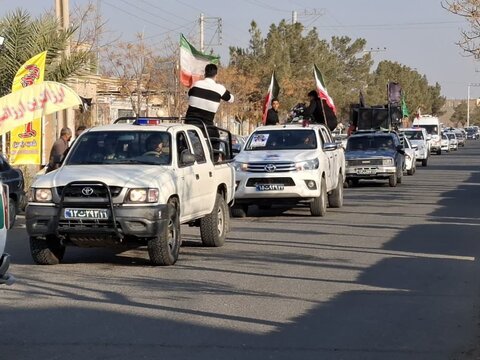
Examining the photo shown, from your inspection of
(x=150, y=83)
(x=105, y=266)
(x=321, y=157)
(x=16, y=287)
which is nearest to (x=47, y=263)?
(x=105, y=266)

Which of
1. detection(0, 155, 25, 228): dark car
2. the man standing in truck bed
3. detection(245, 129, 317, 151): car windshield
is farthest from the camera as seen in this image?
detection(245, 129, 317, 151): car windshield

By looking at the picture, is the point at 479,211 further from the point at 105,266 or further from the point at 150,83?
the point at 150,83

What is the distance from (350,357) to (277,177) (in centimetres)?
1140

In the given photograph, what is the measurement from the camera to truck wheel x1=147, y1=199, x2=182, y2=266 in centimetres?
1191

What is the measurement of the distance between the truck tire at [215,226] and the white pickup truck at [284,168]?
13.3 ft

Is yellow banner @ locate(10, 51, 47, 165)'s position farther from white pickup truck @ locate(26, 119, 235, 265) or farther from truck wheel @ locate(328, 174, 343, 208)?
white pickup truck @ locate(26, 119, 235, 265)

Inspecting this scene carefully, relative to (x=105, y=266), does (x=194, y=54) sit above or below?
above

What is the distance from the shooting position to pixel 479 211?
20.2 m

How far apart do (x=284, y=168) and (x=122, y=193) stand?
24.3ft

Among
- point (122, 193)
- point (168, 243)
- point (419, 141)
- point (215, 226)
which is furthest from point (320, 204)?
point (419, 141)

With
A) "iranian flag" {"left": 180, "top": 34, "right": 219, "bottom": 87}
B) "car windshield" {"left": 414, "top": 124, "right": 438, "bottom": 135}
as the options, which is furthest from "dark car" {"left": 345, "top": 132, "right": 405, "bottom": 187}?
"car windshield" {"left": 414, "top": 124, "right": 438, "bottom": 135}

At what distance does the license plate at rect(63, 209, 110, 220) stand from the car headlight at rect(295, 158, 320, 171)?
7575mm

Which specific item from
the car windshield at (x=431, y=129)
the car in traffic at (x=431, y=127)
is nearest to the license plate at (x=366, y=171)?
the car in traffic at (x=431, y=127)

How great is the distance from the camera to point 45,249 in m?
12.3
